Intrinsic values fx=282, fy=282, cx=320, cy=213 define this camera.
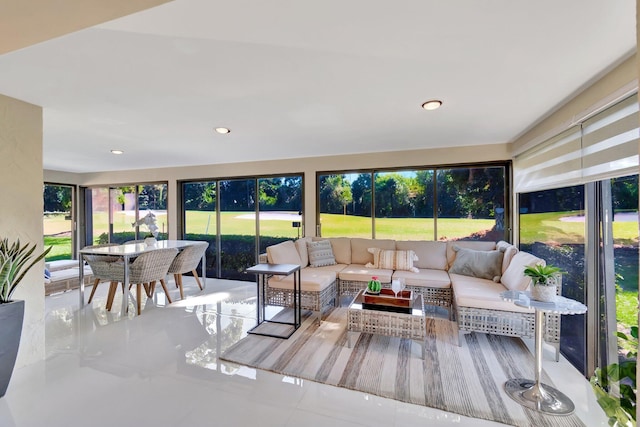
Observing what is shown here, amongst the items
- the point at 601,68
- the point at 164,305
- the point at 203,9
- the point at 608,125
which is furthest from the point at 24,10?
the point at 164,305

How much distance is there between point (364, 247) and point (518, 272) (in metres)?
2.08

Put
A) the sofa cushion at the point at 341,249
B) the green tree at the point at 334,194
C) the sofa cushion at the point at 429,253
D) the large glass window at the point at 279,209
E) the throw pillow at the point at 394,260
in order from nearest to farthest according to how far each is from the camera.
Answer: the throw pillow at the point at 394,260 < the sofa cushion at the point at 429,253 < the sofa cushion at the point at 341,249 < the green tree at the point at 334,194 < the large glass window at the point at 279,209

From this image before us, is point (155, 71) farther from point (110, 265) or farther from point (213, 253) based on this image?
point (213, 253)

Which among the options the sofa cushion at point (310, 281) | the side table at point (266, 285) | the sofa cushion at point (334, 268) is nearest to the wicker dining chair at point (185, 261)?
the side table at point (266, 285)

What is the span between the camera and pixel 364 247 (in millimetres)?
4488

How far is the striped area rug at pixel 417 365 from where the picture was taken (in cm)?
199

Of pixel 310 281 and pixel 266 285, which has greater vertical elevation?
pixel 310 281

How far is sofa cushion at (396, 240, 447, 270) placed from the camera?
13.4 ft

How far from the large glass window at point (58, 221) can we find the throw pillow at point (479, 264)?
27.0 ft

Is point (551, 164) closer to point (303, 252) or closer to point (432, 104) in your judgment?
point (432, 104)

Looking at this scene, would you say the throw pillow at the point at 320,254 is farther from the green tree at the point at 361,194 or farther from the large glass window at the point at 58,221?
the large glass window at the point at 58,221

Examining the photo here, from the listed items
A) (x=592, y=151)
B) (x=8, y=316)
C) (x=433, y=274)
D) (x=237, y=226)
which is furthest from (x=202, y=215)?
(x=592, y=151)

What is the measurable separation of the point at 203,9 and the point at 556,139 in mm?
3256

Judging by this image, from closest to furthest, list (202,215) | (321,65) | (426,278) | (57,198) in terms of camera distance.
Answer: (321,65)
(426,278)
(202,215)
(57,198)
